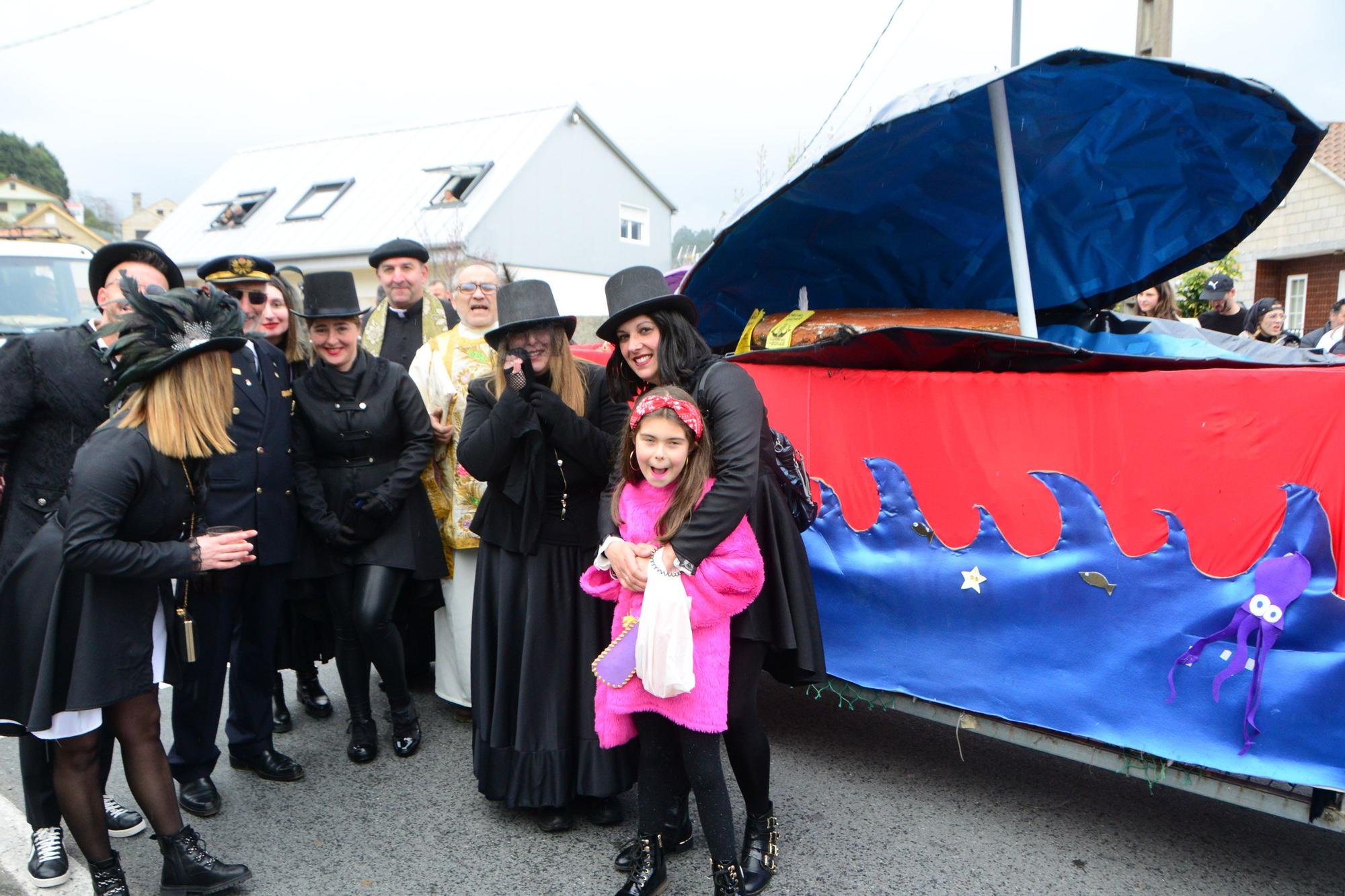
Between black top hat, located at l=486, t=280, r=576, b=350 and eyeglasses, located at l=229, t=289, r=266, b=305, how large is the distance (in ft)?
4.70

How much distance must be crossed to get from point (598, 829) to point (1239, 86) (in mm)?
3318

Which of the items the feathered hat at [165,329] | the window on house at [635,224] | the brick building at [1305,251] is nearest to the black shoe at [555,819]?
the feathered hat at [165,329]

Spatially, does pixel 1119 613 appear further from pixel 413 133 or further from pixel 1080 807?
pixel 413 133

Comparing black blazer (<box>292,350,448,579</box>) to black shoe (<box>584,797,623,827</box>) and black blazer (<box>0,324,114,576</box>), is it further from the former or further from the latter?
black shoe (<box>584,797,623,827</box>)

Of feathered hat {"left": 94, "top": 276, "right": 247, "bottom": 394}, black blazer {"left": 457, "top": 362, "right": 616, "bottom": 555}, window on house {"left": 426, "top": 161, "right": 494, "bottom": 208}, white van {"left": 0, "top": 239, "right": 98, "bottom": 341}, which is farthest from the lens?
window on house {"left": 426, "top": 161, "right": 494, "bottom": 208}

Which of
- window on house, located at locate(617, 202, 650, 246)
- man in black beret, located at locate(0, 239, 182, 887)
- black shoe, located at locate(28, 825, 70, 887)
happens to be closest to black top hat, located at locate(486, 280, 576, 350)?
man in black beret, located at locate(0, 239, 182, 887)

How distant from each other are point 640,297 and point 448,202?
2125cm

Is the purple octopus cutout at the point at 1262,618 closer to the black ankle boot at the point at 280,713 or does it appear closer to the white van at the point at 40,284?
the black ankle boot at the point at 280,713

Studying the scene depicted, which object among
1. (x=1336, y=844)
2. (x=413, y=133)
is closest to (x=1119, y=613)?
(x=1336, y=844)

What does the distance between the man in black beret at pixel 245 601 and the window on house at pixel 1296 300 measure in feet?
66.3

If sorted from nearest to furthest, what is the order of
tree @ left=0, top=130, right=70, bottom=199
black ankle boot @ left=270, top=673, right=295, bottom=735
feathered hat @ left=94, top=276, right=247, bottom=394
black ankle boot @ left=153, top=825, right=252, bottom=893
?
feathered hat @ left=94, top=276, right=247, bottom=394
black ankle boot @ left=153, top=825, right=252, bottom=893
black ankle boot @ left=270, top=673, right=295, bottom=735
tree @ left=0, top=130, right=70, bottom=199

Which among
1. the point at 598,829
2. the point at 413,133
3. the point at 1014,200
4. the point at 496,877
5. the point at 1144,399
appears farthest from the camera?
the point at 413,133

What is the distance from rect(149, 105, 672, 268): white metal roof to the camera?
22609mm

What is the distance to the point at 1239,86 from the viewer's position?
2998mm
